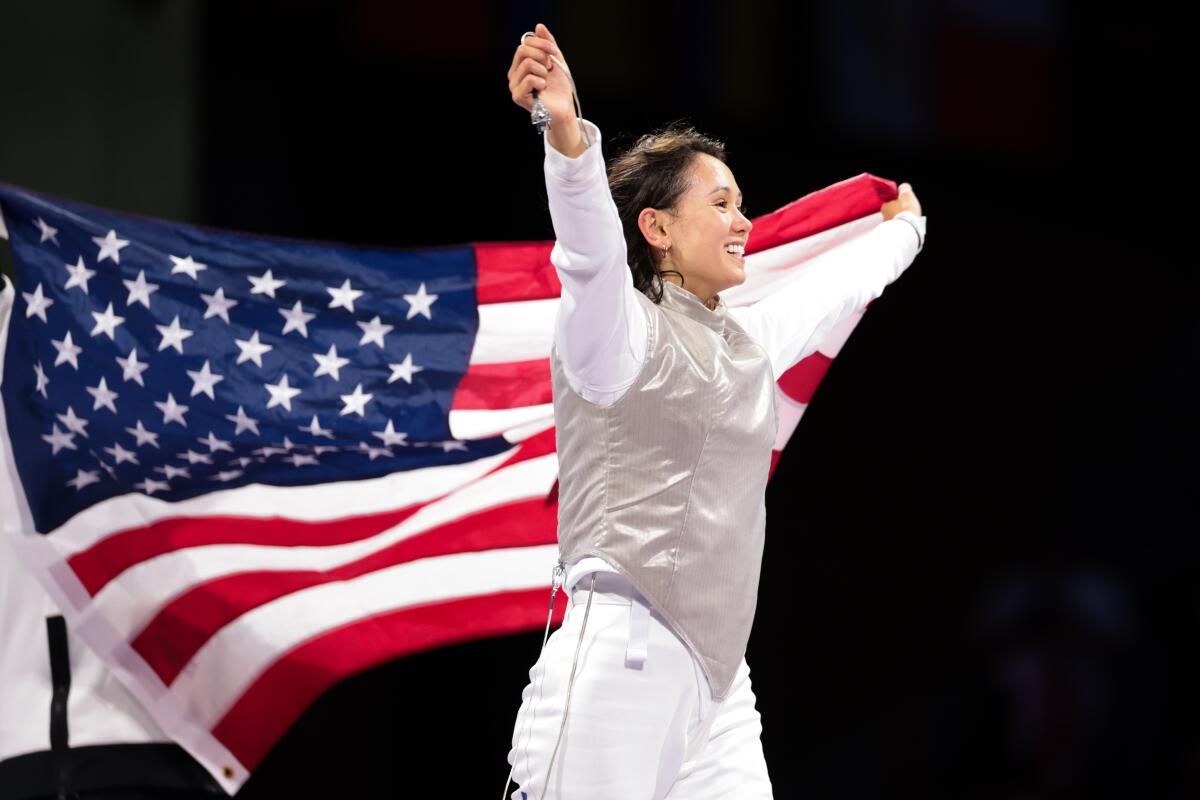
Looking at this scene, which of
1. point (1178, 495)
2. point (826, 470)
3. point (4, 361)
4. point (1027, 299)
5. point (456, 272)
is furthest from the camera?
point (1178, 495)

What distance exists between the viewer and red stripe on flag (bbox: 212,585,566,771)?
3174 millimetres

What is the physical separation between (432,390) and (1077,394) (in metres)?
3.46

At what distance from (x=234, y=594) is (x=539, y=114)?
1823mm

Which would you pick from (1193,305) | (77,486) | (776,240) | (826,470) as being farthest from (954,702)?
(77,486)

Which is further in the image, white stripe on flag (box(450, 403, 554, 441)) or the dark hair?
white stripe on flag (box(450, 403, 554, 441))

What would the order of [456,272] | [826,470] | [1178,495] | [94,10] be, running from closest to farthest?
[456,272]
[94,10]
[826,470]
[1178,495]

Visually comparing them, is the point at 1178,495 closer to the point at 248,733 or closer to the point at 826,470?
the point at 826,470

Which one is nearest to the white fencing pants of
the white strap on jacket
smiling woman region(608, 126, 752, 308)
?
the white strap on jacket

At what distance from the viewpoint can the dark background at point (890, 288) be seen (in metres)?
4.55

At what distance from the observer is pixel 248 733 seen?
10.5ft

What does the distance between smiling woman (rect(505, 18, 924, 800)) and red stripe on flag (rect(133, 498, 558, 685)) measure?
3.96 feet

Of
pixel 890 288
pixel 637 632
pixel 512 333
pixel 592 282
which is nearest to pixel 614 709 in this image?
pixel 637 632

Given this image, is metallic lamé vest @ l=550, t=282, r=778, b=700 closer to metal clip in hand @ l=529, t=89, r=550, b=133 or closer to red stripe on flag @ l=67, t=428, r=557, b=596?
metal clip in hand @ l=529, t=89, r=550, b=133

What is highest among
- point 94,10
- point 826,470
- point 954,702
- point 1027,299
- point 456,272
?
point 94,10
